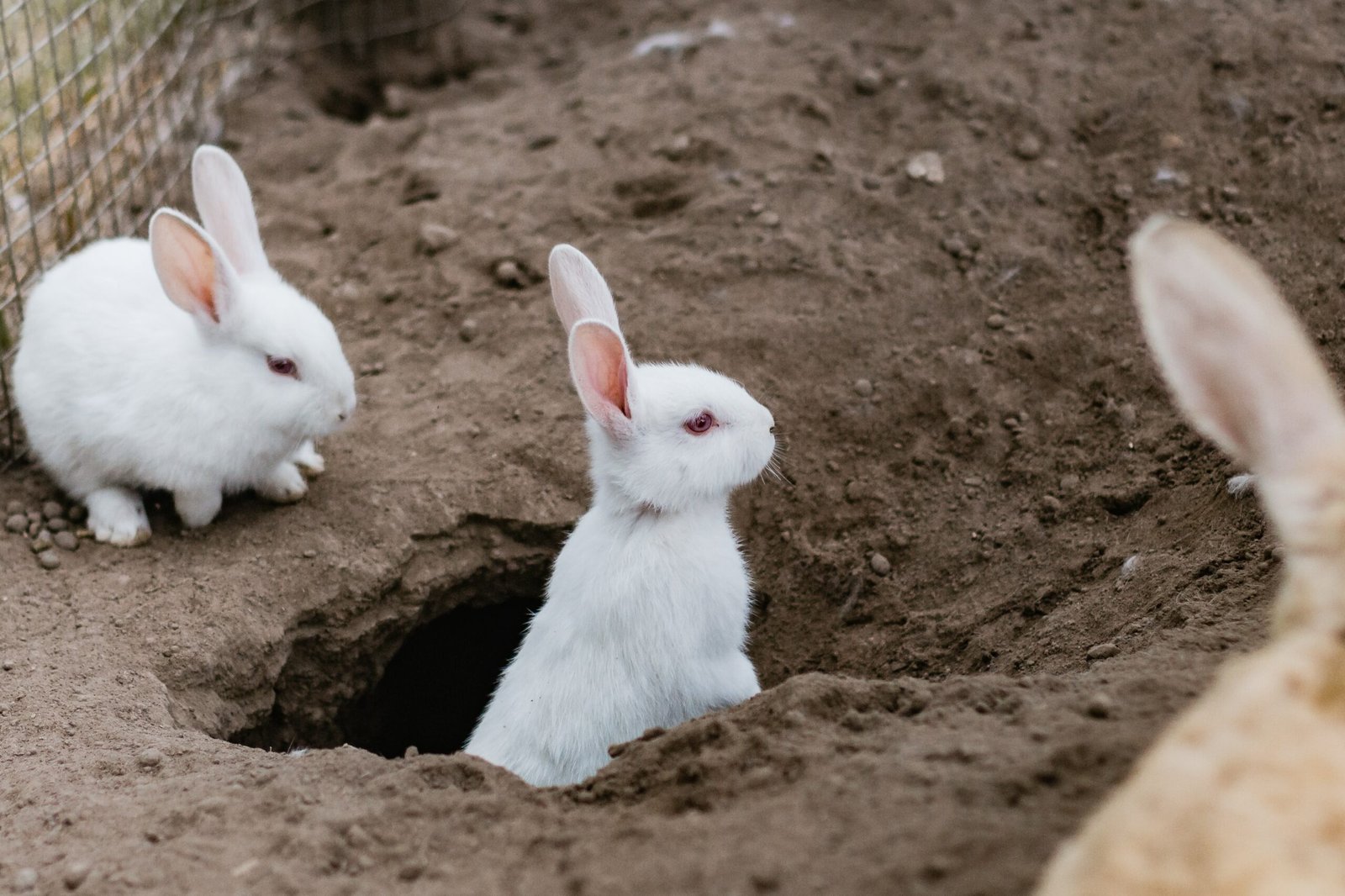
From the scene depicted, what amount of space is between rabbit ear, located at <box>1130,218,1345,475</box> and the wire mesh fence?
174 inches

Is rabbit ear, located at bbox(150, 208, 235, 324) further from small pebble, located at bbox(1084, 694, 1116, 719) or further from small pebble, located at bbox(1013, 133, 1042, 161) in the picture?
small pebble, located at bbox(1013, 133, 1042, 161)

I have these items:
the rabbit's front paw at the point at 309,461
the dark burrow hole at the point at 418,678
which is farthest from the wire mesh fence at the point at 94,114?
the dark burrow hole at the point at 418,678

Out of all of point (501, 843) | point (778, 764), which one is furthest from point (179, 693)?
point (778, 764)

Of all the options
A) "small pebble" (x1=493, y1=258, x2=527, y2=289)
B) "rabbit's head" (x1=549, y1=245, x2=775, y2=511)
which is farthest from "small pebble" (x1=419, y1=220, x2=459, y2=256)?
"rabbit's head" (x1=549, y1=245, x2=775, y2=511)

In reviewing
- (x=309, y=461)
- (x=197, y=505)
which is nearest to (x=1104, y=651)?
(x=309, y=461)

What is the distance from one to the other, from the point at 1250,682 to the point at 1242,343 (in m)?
0.52

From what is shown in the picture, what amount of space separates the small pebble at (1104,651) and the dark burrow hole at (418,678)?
2177 mm

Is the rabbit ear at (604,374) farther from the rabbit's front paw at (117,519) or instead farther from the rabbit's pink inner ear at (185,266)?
the rabbit's front paw at (117,519)

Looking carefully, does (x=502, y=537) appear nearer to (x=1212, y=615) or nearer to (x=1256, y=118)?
(x=1212, y=615)

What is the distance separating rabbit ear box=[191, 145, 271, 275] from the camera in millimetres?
4613

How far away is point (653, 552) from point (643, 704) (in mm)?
466

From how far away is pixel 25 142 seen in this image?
5.45m

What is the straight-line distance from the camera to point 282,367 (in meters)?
→ 4.49

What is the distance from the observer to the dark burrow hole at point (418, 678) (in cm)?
461
